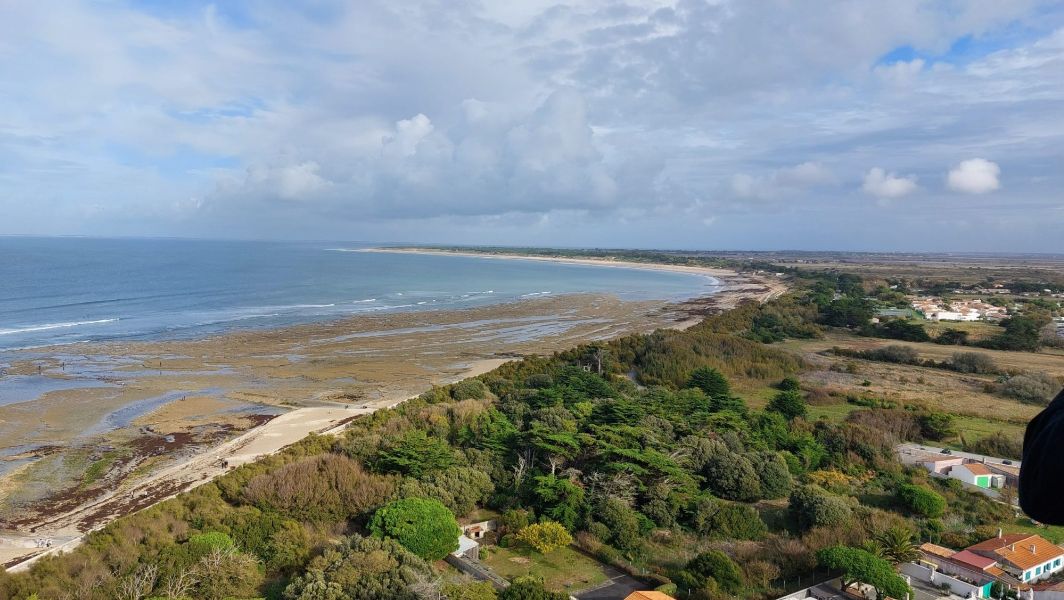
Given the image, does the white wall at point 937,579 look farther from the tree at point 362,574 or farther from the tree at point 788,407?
the tree at point 788,407

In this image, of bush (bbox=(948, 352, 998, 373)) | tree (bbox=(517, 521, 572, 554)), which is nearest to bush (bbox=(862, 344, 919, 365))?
bush (bbox=(948, 352, 998, 373))

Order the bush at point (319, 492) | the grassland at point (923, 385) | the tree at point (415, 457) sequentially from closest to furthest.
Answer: the bush at point (319, 492) < the tree at point (415, 457) < the grassland at point (923, 385)

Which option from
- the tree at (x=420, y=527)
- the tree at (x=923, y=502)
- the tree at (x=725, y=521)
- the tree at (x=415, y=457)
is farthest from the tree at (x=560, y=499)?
the tree at (x=923, y=502)

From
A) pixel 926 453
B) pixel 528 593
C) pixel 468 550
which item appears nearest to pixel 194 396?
pixel 468 550

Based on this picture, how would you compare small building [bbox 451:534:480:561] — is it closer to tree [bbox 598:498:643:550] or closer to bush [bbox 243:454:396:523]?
bush [bbox 243:454:396:523]

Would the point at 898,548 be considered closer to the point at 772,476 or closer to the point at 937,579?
the point at 937,579

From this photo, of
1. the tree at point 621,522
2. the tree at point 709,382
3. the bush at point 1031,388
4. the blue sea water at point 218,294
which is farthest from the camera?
the blue sea water at point 218,294
